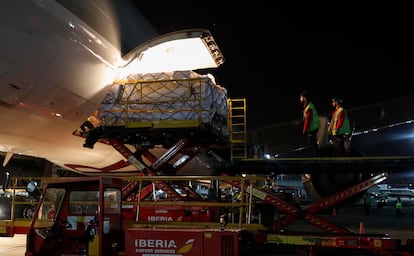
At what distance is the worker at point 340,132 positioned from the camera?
11398mm

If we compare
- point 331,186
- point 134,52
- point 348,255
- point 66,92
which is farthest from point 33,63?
point 331,186

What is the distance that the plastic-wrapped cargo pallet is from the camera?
905cm

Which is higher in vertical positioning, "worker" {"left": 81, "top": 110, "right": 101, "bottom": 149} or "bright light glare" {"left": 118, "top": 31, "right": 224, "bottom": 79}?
"bright light glare" {"left": 118, "top": 31, "right": 224, "bottom": 79}

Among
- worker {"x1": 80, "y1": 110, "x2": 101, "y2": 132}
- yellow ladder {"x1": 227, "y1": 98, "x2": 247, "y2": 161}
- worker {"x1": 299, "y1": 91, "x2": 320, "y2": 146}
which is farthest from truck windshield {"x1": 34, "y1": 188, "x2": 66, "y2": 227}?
worker {"x1": 299, "y1": 91, "x2": 320, "y2": 146}

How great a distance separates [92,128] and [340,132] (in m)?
6.05

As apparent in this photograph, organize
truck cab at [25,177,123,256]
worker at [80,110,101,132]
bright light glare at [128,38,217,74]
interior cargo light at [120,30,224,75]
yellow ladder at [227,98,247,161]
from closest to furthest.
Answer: truck cab at [25,177,123,256], interior cargo light at [120,30,224,75], bright light glare at [128,38,217,74], worker at [80,110,101,132], yellow ladder at [227,98,247,161]

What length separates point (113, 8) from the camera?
33.1 ft

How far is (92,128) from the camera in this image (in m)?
9.80

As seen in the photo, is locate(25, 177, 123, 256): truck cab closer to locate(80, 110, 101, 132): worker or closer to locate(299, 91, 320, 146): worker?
locate(80, 110, 101, 132): worker

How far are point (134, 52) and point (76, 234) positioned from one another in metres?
4.40

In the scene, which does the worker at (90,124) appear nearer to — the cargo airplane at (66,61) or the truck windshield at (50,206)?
the cargo airplane at (66,61)

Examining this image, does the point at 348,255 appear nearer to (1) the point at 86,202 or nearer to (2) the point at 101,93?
(1) the point at 86,202

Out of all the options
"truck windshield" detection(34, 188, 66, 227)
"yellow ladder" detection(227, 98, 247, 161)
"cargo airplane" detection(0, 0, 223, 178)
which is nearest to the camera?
"truck windshield" detection(34, 188, 66, 227)

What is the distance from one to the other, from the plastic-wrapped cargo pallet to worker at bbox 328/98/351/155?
11.3ft
